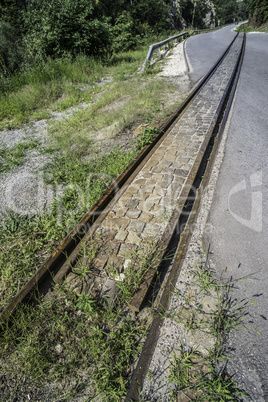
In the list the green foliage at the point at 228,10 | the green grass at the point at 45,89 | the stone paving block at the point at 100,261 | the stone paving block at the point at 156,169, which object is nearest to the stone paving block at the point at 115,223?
the stone paving block at the point at 100,261

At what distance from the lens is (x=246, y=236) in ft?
8.46

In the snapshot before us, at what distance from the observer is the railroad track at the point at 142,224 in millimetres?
2182

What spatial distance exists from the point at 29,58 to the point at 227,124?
8894mm

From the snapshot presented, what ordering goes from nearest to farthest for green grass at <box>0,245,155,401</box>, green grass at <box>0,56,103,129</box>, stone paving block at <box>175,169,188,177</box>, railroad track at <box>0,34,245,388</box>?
1. green grass at <box>0,245,155,401</box>
2. railroad track at <box>0,34,245,388</box>
3. stone paving block at <box>175,169,188,177</box>
4. green grass at <box>0,56,103,129</box>


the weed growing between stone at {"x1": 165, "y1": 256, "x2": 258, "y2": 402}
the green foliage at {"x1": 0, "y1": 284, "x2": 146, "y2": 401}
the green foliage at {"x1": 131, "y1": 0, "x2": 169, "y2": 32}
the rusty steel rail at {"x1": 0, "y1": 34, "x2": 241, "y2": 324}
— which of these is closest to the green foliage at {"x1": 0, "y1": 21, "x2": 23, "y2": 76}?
the rusty steel rail at {"x1": 0, "y1": 34, "x2": 241, "y2": 324}

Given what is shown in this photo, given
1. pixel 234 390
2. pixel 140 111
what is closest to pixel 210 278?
pixel 234 390

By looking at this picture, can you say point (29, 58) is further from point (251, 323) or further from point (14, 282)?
point (251, 323)

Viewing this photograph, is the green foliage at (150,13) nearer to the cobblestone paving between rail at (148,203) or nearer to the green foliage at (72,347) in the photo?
the cobblestone paving between rail at (148,203)

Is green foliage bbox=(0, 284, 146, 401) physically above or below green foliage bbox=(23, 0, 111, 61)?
below

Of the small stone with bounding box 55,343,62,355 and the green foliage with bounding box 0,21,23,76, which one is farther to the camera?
the green foliage with bounding box 0,21,23,76

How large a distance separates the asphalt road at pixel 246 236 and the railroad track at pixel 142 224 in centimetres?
34

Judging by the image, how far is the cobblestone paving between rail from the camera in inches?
97.1

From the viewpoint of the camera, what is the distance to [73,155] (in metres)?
4.37

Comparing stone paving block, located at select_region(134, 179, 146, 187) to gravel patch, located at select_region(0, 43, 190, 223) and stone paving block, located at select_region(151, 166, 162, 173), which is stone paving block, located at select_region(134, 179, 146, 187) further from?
gravel patch, located at select_region(0, 43, 190, 223)
